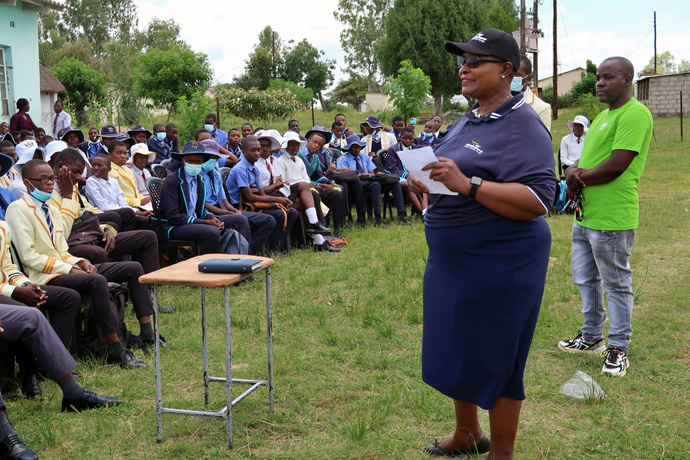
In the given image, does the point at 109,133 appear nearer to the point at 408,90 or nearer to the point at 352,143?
the point at 352,143

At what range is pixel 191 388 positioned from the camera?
4.20m

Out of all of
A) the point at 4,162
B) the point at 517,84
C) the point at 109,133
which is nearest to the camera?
the point at 517,84

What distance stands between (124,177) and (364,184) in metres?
4.38

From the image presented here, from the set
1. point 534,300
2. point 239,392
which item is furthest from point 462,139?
point 239,392

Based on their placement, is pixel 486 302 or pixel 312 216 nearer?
pixel 486 302

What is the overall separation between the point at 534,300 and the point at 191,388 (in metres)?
2.47

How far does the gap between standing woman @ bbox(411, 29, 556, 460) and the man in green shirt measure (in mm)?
1708

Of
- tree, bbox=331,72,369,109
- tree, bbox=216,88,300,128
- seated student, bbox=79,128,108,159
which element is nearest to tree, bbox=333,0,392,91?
tree, bbox=331,72,369,109

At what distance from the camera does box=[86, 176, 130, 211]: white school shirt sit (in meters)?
7.06

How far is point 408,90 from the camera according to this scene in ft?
63.6

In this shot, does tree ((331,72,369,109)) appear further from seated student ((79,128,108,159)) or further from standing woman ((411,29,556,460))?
standing woman ((411,29,556,460))

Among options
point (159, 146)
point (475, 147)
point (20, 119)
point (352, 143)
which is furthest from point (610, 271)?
point (20, 119)

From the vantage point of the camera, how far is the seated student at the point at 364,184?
10.8 m

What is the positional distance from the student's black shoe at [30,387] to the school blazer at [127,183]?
4008 mm
